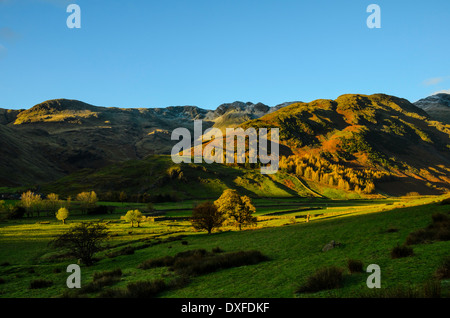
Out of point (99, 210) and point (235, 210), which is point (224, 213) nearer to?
point (235, 210)

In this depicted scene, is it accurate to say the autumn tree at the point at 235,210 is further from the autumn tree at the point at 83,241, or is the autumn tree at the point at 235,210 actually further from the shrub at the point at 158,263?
the shrub at the point at 158,263

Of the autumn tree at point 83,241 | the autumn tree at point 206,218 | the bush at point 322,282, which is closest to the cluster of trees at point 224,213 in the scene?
the autumn tree at point 206,218

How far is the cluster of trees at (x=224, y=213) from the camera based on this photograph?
6366 cm

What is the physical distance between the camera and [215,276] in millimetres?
19125

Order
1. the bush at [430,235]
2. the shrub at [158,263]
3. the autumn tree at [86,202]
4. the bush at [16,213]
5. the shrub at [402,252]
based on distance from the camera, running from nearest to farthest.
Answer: the shrub at [402,252] → the bush at [430,235] → the shrub at [158,263] → the bush at [16,213] → the autumn tree at [86,202]

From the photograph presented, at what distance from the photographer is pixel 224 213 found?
6650cm

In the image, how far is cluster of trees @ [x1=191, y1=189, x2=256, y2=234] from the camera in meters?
63.7

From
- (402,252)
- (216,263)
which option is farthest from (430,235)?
(216,263)

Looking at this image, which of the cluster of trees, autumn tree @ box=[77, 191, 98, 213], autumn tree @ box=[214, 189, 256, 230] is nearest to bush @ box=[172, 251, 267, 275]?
the cluster of trees

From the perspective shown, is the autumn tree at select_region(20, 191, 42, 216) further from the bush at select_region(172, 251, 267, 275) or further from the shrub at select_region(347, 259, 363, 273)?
the shrub at select_region(347, 259, 363, 273)
